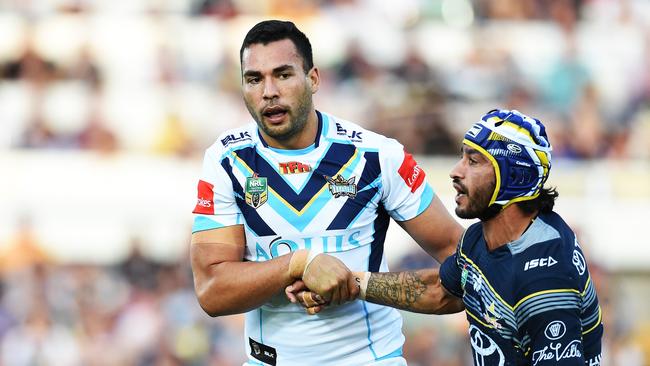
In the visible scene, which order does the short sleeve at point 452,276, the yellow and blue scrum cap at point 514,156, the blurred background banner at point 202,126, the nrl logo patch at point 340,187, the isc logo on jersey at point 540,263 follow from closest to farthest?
the isc logo on jersey at point 540,263 < the yellow and blue scrum cap at point 514,156 < the short sleeve at point 452,276 < the nrl logo patch at point 340,187 < the blurred background banner at point 202,126

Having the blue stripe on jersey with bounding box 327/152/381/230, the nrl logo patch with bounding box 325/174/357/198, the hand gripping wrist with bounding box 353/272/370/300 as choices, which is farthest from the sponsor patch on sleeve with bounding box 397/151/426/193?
A: the hand gripping wrist with bounding box 353/272/370/300

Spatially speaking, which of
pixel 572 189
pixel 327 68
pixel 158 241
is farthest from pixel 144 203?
pixel 572 189

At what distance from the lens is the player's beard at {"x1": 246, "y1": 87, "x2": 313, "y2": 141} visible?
5.89 m

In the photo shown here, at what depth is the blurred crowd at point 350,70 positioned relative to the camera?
45.6ft

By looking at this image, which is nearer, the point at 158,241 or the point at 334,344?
the point at 334,344

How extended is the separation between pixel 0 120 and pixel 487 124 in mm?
9471

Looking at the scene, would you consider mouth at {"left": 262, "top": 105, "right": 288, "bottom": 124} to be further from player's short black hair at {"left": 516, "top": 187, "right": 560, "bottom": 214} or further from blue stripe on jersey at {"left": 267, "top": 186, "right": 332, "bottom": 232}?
player's short black hair at {"left": 516, "top": 187, "right": 560, "bottom": 214}

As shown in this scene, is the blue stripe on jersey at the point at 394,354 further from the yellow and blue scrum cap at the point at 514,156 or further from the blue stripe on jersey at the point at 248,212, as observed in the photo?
the yellow and blue scrum cap at the point at 514,156

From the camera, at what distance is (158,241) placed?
1330 centimetres

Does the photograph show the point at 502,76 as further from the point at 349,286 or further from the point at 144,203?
the point at 349,286

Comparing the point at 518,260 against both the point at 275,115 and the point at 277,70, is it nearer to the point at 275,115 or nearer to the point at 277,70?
the point at 275,115

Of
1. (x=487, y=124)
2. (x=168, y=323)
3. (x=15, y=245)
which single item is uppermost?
(x=487, y=124)

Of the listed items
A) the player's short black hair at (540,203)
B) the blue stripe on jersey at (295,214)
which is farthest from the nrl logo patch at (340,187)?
the player's short black hair at (540,203)

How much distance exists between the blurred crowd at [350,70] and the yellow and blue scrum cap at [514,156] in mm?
7941
